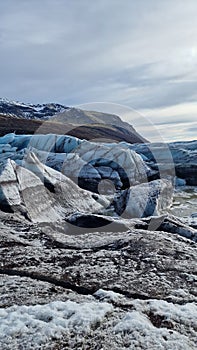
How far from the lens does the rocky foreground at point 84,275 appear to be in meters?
3.86

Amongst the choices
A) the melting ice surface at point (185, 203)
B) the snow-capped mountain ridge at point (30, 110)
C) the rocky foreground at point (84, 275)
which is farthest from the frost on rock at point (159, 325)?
the snow-capped mountain ridge at point (30, 110)

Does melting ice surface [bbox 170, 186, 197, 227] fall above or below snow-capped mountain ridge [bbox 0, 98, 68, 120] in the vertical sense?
below

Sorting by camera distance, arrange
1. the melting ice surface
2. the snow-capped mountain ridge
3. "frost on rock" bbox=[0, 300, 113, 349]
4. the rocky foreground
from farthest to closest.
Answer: the snow-capped mountain ridge → the melting ice surface → the rocky foreground → "frost on rock" bbox=[0, 300, 113, 349]

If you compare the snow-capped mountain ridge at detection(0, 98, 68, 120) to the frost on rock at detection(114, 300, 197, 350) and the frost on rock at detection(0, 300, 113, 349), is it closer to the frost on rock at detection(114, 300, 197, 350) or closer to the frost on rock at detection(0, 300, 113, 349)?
the frost on rock at detection(0, 300, 113, 349)

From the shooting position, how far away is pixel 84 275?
219 inches

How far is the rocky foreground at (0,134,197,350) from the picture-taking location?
3.86 meters

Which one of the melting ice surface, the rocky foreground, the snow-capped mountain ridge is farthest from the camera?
the snow-capped mountain ridge

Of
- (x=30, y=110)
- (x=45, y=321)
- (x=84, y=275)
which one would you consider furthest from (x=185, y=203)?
(x=30, y=110)

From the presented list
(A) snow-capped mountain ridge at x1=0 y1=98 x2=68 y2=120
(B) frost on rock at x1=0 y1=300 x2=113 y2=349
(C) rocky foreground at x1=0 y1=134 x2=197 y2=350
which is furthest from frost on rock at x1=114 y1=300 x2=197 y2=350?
(A) snow-capped mountain ridge at x1=0 y1=98 x2=68 y2=120

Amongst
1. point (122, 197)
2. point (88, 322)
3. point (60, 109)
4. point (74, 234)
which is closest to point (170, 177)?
point (122, 197)

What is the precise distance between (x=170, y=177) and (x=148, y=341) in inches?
931

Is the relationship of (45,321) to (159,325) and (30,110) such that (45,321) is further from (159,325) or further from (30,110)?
(30,110)

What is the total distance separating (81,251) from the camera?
6730 millimetres

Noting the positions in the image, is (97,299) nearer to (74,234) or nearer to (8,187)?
(74,234)
